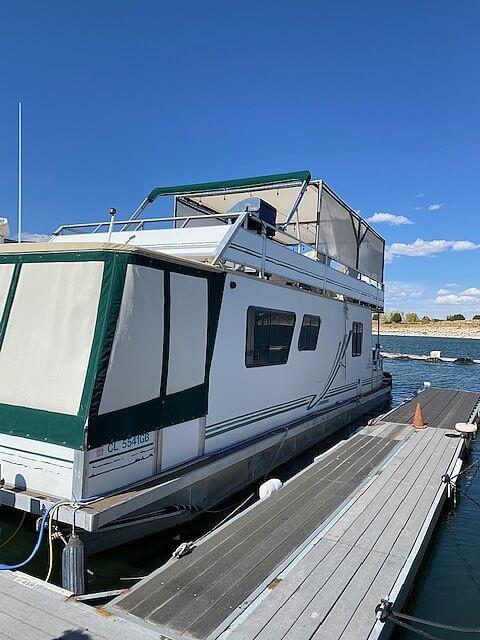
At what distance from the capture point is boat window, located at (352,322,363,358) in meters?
11.6

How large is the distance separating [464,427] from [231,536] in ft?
20.3

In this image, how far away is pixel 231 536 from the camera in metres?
4.66

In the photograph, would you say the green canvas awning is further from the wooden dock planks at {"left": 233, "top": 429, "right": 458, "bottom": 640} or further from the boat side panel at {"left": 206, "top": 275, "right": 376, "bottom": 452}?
the wooden dock planks at {"left": 233, "top": 429, "right": 458, "bottom": 640}

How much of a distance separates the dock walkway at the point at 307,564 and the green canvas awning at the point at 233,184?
499cm

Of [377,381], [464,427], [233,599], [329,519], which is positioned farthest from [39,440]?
[377,381]

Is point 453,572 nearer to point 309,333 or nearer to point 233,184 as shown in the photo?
point 309,333

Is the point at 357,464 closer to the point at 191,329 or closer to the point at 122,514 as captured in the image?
the point at 191,329

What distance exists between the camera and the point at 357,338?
39.2 ft

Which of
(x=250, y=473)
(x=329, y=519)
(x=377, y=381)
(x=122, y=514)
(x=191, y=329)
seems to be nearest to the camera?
(x=122, y=514)

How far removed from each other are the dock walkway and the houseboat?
85 centimetres

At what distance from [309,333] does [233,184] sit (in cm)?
323

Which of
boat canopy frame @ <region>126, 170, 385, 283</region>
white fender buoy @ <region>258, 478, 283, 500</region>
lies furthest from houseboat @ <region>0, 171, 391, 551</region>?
boat canopy frame @ <region>126, 170, 385, 283</region>

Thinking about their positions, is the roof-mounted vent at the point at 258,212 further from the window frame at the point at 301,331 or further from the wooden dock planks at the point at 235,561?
the wooden dock planks at the point at 235,561

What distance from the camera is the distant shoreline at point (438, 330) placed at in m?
82.3
